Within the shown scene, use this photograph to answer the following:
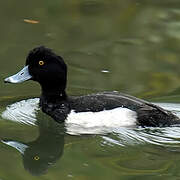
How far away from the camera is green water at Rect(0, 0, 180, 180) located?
22.7ft

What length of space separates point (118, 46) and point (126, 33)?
847 millimetres

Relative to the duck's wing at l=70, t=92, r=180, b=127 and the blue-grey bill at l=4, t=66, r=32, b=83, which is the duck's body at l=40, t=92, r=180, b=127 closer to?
the duck's wing at l=70, t=92, r=180, b=127

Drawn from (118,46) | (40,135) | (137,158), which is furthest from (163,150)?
(118,46)

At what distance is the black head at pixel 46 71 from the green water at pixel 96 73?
0.47 metres

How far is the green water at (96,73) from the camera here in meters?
6.93

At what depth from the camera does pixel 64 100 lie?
8156 millimetres

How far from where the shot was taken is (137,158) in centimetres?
707

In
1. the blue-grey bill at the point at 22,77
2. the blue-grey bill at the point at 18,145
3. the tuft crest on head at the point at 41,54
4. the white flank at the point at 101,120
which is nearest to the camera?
the blue-grey bill at the point at 18,145

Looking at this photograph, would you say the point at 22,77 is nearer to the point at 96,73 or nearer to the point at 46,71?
the point at 46,71

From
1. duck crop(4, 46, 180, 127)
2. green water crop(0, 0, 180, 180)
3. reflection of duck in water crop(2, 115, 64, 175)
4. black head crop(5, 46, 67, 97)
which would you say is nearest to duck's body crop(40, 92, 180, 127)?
duck crop(4, 46, 180, 127)

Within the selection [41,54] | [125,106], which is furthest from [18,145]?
[125,106]

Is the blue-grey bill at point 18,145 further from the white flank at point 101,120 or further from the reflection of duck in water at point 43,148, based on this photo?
the white flank at point 101,120

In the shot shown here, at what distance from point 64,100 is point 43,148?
860 millimetres

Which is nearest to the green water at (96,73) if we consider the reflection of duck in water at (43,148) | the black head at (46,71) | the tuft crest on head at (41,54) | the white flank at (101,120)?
the reflection of duck in water at (43,148)
